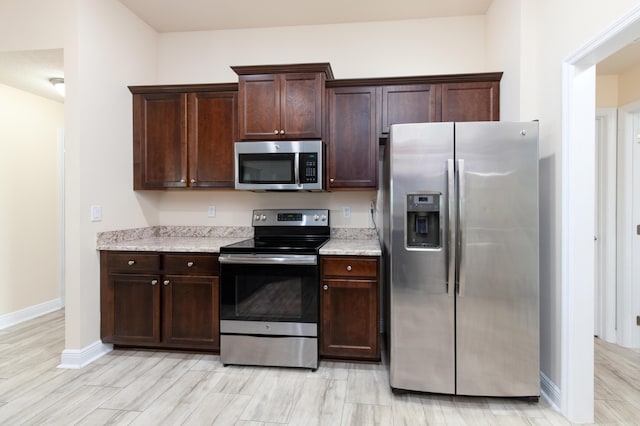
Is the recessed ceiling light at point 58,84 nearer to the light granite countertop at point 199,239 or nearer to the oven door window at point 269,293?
the light granite countertop at point 199,239

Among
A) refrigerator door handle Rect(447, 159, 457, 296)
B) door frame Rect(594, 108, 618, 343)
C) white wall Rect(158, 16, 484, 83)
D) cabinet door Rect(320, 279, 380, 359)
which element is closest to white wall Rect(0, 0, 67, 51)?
white wall Rect(158, 16, 484, 83)

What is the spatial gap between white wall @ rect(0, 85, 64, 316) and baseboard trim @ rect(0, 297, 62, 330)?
3 centimetres

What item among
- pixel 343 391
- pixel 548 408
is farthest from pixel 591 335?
pixel 343 391

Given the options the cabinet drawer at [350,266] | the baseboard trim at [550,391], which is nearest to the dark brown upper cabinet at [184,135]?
the cabinet drawer at [350,266]

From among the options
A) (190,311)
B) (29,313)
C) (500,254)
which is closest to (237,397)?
(190,311)

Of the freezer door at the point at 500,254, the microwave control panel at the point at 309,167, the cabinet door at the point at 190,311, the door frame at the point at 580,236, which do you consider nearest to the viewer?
the door frame at the point at 580,236

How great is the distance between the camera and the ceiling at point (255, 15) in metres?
2.83

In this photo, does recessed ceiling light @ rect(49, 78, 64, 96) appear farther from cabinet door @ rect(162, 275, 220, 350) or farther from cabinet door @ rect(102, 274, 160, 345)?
cabinet door @ rect(162, 275, 220, 350)

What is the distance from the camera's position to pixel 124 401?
211cm

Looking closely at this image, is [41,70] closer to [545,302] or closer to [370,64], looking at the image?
[370,64]

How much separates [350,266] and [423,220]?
0.66 m

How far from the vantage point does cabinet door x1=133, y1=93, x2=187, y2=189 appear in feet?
10.0

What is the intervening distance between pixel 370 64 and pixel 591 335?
8.88ft

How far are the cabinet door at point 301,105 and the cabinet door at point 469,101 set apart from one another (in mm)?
1035
